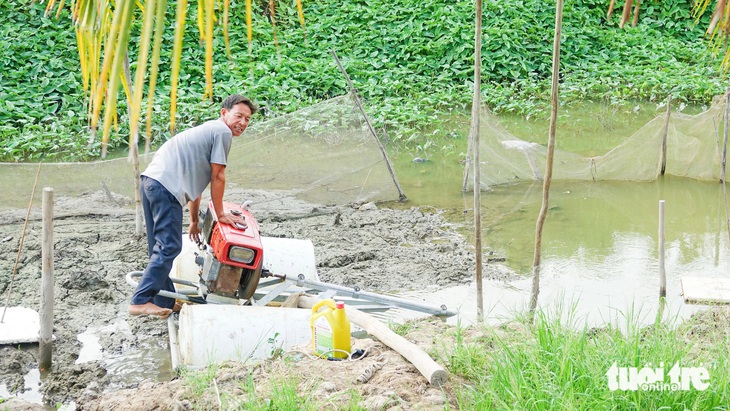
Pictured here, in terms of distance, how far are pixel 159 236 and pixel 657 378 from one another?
297cm

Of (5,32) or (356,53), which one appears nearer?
(5,32)

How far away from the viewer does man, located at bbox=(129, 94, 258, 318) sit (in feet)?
15.4

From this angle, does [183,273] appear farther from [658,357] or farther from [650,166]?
[650,166]

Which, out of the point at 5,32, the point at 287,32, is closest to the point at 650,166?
the point at 287,32

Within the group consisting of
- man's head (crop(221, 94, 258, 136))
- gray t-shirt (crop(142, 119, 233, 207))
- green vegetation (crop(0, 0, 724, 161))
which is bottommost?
gray t-shirt (crop(142, 119, 233, 207))

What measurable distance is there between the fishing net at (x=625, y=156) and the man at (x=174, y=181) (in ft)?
16.0

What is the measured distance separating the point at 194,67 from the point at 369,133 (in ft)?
15.0

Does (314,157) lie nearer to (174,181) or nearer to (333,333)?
(174,181)

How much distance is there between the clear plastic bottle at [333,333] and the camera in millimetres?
3865

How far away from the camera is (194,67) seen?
12.0 m

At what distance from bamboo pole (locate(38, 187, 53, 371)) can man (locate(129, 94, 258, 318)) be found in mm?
503

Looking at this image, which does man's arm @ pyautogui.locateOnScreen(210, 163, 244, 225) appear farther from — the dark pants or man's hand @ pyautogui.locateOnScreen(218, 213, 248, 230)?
the dark pants

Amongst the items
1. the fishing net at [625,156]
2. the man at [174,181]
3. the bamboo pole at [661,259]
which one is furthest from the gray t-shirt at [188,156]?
the fishing net at [625,156]

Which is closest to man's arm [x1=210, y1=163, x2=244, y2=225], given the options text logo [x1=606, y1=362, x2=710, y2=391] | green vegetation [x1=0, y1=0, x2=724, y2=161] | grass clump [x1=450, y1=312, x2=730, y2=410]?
grass clump [x1=450, y1=312, x2=730, y2=410]
